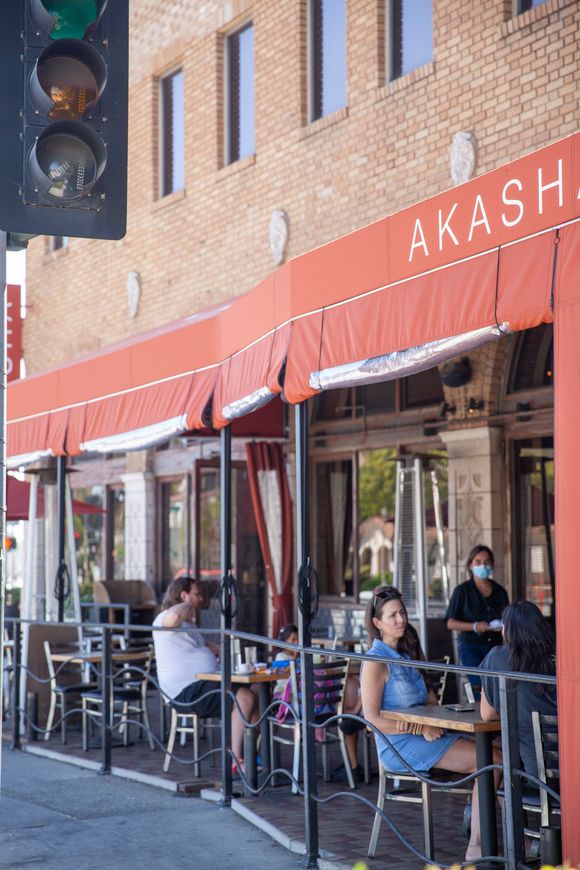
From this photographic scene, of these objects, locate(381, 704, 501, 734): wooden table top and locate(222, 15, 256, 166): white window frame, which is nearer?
locate(381, 704, 501, 734): wooden table top

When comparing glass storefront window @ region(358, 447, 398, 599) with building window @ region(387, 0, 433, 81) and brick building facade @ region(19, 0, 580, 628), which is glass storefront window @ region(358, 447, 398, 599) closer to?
brick building facade @ region(19, 0, 580, 628)

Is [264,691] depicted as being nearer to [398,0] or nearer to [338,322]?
[338,322]

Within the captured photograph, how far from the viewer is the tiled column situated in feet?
37.7

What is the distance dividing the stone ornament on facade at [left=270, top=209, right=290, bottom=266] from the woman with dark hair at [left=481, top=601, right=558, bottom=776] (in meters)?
8.68

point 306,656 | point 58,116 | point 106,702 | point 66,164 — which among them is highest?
point 58,116

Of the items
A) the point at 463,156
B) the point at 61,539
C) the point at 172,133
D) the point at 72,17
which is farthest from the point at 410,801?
the point at 172,133

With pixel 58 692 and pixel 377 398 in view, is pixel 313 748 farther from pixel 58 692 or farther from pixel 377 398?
pixel 377 398

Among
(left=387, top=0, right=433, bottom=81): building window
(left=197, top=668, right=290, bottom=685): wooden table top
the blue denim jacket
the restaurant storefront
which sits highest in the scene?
(left=387, top=0, right=433, bottom=81): building window

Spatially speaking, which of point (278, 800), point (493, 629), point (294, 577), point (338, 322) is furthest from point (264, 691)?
point (294, 577)

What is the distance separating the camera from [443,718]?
616cm

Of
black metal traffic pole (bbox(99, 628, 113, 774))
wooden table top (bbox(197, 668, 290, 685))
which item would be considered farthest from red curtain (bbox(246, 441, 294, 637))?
wooden table top (bbox(197, 668, 290, 685))

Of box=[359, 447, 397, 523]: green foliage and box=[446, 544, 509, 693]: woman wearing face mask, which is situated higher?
box=[359, 447, 397, 523]: green foliage

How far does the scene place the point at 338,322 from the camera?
642 centimetres

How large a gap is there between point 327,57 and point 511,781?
34.1ft
